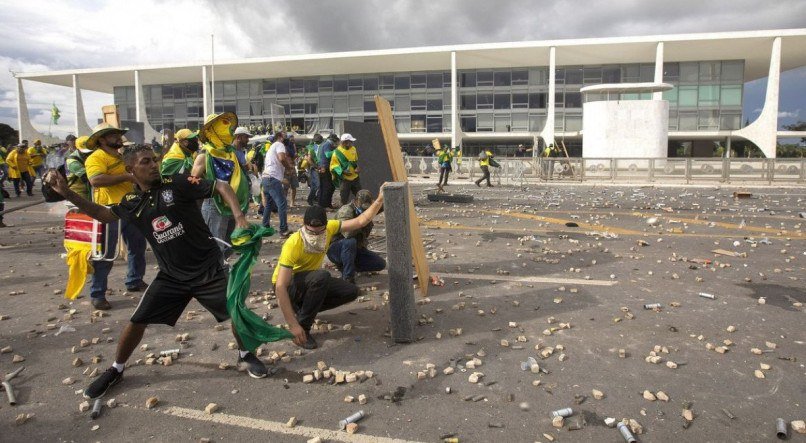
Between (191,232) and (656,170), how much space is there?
23.1 m

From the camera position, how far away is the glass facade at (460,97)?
42656mm

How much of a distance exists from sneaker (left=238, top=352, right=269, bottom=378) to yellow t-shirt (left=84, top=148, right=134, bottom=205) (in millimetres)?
2259

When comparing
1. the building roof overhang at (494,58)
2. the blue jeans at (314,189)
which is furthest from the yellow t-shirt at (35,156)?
the building roof overhang at (494,58)

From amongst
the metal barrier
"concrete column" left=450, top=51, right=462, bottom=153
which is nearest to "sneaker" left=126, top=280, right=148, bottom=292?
the metal barrier

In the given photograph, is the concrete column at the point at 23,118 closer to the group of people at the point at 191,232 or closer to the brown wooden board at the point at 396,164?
the group of people at the point at 191,232

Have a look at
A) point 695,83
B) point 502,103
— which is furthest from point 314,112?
point 695,83

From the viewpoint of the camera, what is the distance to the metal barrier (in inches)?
869

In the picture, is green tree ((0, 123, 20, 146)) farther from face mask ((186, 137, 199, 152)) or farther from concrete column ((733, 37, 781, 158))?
concrete column ((733, 37, 781, 158))

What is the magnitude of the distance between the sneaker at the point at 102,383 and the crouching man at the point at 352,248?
2638 mm

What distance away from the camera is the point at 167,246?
3.72 metres

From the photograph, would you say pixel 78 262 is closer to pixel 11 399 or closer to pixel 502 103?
pixel 11 399

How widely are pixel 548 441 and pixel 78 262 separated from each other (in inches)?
172

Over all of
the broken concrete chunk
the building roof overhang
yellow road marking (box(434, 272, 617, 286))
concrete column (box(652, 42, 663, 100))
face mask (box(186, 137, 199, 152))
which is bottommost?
the broken concrete chunk

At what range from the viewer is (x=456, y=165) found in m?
29.1
